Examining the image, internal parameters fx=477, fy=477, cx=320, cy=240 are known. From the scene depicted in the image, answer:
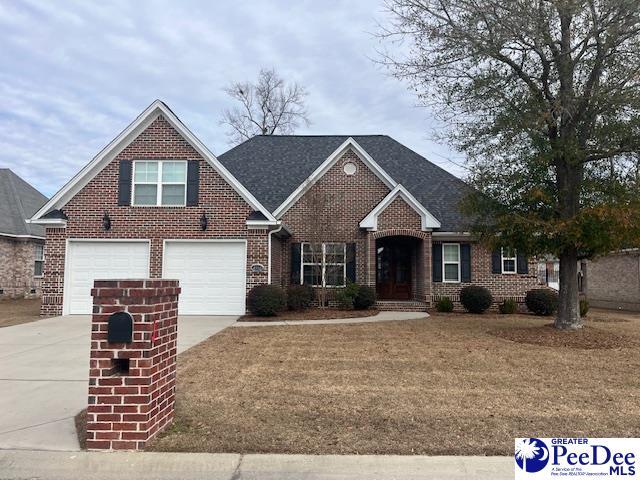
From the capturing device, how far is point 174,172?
16.1 metres

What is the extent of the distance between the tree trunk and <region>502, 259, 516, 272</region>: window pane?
6866 mm

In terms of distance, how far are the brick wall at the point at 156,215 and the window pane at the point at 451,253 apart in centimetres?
746

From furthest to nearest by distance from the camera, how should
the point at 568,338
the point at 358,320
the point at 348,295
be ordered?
1. the point at 348,295
2. the point at 358,320
3. the point at 568,338

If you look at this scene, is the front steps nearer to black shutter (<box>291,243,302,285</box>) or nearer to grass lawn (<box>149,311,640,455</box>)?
black shutter (<box>291,243,302,285</box>)

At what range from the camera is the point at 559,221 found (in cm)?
1086

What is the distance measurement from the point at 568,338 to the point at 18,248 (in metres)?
Answer: 24.6

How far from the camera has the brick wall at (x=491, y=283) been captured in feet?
61.4

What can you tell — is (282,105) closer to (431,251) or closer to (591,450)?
(431,251)

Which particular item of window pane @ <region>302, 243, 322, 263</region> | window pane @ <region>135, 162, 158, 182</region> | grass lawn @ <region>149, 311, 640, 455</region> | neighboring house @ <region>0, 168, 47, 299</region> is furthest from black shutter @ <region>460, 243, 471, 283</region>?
neighboring house @ <region>0, 168, 47, 299</region>

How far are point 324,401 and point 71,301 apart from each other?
13.0 meters

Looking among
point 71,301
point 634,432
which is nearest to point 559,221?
point 634,432

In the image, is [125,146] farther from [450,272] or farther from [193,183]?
[450,272]

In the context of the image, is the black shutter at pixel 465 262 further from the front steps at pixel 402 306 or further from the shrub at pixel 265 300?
the shrub at pixel 265 300

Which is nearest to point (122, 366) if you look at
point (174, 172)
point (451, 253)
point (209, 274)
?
point (209, 274)
